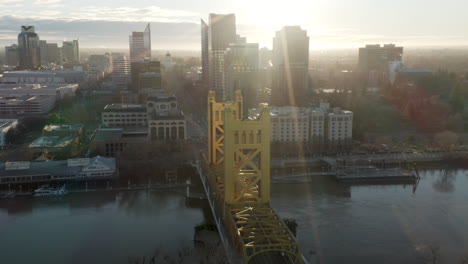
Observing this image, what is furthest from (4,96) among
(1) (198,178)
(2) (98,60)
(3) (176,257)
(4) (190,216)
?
(2) (98,60)

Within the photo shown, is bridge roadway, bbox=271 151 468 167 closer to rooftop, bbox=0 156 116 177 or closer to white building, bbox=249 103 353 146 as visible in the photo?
white building, bbox=249 103 353 146

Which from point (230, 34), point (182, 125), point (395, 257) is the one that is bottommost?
point (395, 257)

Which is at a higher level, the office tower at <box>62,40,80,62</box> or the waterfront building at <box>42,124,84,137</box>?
the office tower at <box>62,40,80,62</box>

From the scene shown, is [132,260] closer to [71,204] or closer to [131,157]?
[71,204]

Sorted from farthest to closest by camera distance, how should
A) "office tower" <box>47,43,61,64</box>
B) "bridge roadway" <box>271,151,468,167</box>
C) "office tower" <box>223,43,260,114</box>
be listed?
"office tower" <box>47,43,61,64</box>, "office tower" <box>223,43,260,114</box>, "bridge roadway" <box>271,151,468,167</box>

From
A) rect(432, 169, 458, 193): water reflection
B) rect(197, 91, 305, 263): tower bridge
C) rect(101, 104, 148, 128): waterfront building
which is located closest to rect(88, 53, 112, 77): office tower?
rect(101, 104, 148, 128): waterfront building

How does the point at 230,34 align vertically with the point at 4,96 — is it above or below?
above

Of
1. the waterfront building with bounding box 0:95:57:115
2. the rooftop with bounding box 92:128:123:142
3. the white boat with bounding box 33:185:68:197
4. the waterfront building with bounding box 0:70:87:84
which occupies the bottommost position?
the white boat with bounding box 33:185:68:197
